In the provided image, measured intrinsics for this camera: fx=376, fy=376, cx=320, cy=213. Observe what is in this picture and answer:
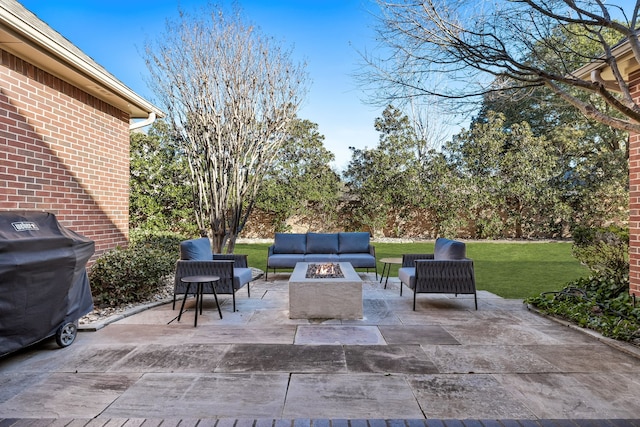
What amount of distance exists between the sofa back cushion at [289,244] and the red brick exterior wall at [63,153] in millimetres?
2900

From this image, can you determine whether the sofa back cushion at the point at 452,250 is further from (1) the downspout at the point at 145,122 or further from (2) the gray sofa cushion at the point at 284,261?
(1) the downspout at the point at 145,122

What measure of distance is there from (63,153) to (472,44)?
16.0 ft

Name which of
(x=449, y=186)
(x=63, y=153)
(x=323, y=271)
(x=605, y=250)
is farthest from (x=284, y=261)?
(x=449, y=186)

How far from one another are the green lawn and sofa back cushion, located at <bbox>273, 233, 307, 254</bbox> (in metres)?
1.24

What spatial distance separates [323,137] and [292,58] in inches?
266

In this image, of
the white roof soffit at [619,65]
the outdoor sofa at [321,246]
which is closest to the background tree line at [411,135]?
the white roof soffit at [619,65]

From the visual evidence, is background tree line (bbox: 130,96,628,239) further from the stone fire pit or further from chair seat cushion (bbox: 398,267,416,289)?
the stone fire pit

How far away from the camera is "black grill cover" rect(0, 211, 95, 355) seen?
283cm

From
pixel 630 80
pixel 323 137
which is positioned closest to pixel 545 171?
pixel 323 137

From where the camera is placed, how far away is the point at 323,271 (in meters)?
5.28

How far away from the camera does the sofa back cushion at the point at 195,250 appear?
5148 mm

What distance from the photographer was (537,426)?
6.98 ft

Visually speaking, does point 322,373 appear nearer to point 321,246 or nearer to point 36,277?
point 36,277

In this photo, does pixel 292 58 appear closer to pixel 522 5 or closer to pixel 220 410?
pixel 522 5
